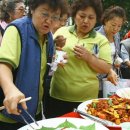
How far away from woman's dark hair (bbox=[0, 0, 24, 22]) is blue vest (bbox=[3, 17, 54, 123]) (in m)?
1.61

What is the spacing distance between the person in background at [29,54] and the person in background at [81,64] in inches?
12.9

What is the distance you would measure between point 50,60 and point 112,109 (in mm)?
440

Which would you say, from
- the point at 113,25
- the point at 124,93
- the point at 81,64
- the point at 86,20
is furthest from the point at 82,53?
the point at 113,25

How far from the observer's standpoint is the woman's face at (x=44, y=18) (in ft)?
5.01

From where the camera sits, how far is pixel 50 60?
1673 millimetres

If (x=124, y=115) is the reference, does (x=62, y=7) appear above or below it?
above

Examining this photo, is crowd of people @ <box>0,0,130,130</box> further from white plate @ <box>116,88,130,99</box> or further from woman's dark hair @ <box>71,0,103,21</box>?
white plate @ <box>116,88,130,99</box>

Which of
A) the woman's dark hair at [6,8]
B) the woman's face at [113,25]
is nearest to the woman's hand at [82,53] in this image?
the woman's face at [113,25]

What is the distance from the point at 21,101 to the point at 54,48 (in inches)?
27.0

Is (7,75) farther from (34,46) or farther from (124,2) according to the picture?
(124,2)

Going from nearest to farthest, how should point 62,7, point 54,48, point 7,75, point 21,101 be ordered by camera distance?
point 21,101, point 7,75, point 62,7, point 54,48

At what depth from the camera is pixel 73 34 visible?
6.82 feet

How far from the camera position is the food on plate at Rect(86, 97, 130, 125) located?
1.45 metres

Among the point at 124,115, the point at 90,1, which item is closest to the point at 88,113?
the point at 124,115
